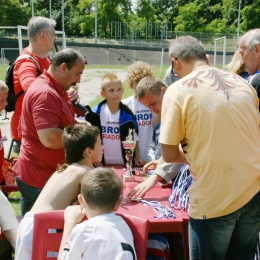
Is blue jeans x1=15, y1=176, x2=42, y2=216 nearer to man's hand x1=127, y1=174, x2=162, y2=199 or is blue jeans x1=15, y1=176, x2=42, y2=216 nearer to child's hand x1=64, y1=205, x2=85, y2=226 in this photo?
man's hand x1=127, y1=174, x2=162, y2=199

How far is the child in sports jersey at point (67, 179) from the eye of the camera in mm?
2438

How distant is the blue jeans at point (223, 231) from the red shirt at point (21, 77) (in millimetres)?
2266

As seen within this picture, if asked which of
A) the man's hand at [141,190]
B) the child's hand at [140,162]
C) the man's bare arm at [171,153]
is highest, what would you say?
the man's bare arm at [171,153]

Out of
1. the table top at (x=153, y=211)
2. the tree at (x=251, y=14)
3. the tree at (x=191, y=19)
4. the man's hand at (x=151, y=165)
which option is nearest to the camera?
the table top at (x=153, y=211)

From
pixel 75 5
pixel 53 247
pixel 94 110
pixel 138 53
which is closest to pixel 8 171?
pixel 94 110

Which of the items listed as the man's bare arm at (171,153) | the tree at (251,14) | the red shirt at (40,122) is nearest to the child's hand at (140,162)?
the red shirt at (40,122)

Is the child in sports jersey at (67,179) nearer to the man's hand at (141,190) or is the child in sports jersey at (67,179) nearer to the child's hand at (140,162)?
the man's hand at (141,190)

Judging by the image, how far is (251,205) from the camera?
2164 millimetres

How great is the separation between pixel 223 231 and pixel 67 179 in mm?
1009

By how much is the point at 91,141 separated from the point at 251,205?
110 centimetres

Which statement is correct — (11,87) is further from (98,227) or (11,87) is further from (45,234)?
(98,227)

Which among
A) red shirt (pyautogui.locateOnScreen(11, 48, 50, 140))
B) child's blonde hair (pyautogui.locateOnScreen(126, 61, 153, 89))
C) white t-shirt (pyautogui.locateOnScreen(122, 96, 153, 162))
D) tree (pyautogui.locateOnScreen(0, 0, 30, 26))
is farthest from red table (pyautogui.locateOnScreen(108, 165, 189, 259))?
tree (pyautogui.locateOnScreen(0, 0, 30, 26))

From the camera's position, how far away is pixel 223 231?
2.15 meters

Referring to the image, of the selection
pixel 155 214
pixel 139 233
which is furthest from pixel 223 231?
pixel 155 214
